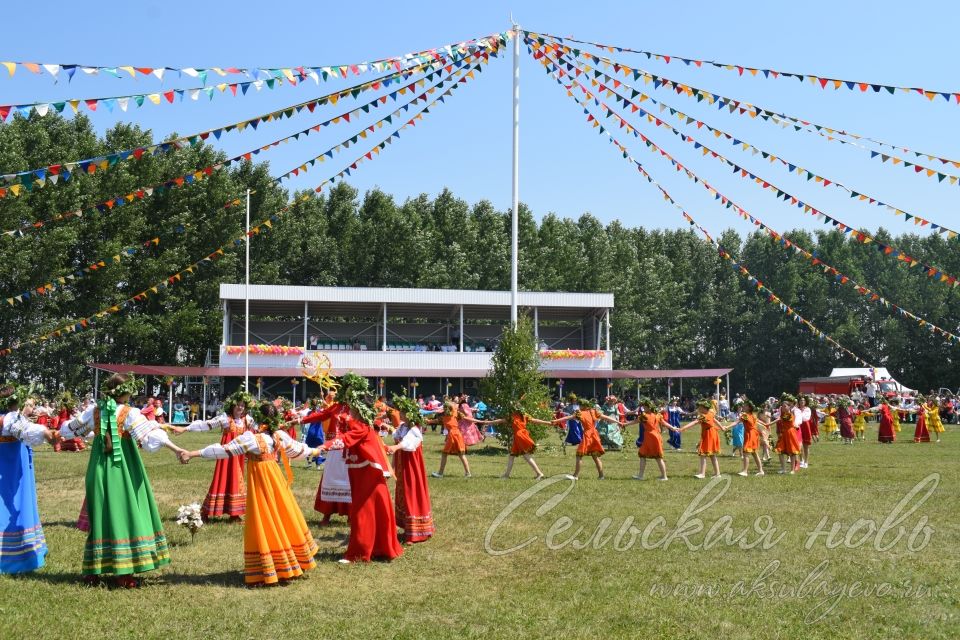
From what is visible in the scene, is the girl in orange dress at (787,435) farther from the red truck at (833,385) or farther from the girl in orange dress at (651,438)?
the red truck at (833,385)

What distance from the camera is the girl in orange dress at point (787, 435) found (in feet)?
61.0

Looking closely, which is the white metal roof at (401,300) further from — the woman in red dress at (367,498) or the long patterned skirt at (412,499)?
the woman in red dress at (367,498)

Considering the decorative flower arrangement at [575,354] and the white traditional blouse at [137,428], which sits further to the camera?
the decorative flower arrangement at [575,354]

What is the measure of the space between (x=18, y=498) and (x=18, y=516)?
0.19 meters

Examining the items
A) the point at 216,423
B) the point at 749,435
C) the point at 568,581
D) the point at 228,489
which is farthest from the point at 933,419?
the point at 216,423

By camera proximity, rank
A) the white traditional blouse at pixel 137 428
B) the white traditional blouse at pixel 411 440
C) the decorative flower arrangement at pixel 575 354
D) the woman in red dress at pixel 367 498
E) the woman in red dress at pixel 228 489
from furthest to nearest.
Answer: the decorative flower arrangement at pixel 575 354 < the woman in red dress at pixel 228 489 < the white traditional blouse at pixel 411 440 < the woman in red dress at pixel 367 498 < the white traditional blouse at pixel 137 428

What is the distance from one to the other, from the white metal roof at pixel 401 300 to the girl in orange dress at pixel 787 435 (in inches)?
1054

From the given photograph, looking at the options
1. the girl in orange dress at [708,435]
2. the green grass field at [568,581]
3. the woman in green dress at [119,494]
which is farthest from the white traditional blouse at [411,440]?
the girl in orange dress at [708,435]

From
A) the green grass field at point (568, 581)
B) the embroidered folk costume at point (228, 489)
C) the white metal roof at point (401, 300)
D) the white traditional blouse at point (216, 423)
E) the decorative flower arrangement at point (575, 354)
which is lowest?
the green grass field at point (568, 581)

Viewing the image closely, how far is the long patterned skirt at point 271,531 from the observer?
8.51 meters

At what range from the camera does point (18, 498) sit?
9.13 meters

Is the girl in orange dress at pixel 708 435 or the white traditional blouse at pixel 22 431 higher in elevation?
the white traditional blouse at pixel 22 431

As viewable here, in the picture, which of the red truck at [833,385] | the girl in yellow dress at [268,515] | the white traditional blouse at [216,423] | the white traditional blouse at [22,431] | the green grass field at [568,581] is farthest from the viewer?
the red truck at [833,385]

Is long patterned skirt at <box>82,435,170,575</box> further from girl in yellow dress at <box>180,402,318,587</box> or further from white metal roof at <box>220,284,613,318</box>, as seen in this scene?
white metal roof at <box>220,284,613,318</box>
